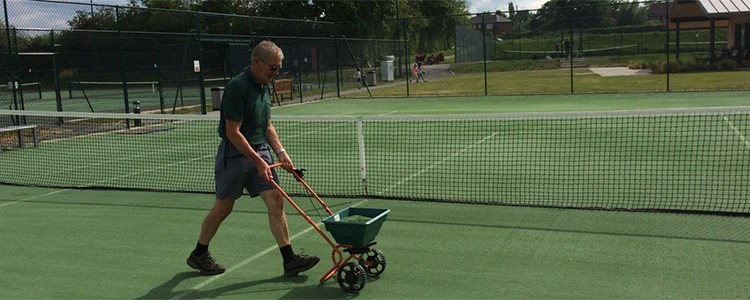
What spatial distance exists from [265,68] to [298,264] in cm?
150

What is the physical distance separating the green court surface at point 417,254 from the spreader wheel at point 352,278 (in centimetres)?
7

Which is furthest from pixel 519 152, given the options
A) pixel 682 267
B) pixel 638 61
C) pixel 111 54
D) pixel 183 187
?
pixel 638 61

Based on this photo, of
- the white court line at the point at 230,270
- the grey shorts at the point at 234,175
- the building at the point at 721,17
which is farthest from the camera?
the building at the point at 721,17

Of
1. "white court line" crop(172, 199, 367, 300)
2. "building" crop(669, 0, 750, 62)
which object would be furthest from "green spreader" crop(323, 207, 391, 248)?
"building" crop(669, 0, 750, 62)

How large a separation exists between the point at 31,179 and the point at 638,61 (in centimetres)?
4021

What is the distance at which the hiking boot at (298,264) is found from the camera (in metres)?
5.21

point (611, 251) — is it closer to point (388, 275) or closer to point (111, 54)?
point (388, 275)

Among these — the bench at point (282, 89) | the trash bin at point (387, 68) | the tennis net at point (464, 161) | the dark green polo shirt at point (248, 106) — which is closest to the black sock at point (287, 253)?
the dark green polo shirt at point (248, 106)

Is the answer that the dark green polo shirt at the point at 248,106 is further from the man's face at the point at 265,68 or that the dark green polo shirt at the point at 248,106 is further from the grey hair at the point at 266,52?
the grey hair at the point at 266,52

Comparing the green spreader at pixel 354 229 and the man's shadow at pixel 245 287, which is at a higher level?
the green spreader at pixel 354 229

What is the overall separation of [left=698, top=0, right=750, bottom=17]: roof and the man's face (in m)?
31.6

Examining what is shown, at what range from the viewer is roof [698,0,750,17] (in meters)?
31.6

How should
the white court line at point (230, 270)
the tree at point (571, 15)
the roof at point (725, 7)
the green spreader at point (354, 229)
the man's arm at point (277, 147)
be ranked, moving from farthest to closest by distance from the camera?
the roof at point (725, 7) < the tree at point (571, 15) < the man's arm at point (277, 147) < the white court line at point (230, 270) < the green spreader at point (354, 229)

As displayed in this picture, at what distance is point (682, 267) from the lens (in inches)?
206
